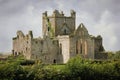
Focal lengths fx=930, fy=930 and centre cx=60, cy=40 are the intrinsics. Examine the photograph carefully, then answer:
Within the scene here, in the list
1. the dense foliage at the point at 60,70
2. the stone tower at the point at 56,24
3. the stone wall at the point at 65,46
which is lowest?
the dense foliage at the point at 60,70

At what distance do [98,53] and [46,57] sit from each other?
8.74 meters

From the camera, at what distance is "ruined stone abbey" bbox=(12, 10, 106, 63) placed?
12588cm

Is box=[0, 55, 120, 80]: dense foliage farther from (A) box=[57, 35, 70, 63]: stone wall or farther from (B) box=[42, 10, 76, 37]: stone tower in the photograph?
(B) box=[42, 10, 76, 37]: stone tower

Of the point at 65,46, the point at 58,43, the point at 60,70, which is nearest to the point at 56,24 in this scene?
the point at 58,43

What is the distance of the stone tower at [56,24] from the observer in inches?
5192

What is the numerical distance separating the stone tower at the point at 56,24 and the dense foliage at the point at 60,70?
14.4m

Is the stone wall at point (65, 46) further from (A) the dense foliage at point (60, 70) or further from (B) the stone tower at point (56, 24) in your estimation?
(A) the dense foliage at point (60, 70)

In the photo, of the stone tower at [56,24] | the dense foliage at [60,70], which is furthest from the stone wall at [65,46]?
the dense foliage at [60,70]

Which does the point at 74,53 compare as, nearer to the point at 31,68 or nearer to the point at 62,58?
the point at 62,58

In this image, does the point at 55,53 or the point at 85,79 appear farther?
the point at 55,53

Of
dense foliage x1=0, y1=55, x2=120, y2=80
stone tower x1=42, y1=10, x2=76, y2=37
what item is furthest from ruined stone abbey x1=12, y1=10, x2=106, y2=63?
dense foliage x1=0, y1=55, x2=120, y2=80

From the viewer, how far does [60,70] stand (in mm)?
110562

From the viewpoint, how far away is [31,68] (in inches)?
4323

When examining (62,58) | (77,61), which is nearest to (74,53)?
(62,58)
